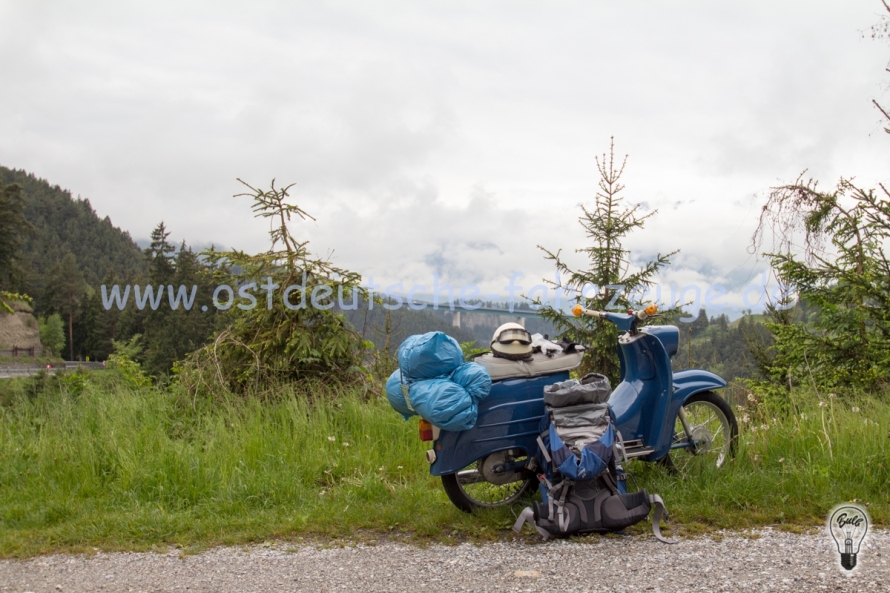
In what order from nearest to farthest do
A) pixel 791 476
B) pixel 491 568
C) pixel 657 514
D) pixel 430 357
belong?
pixel 491 568 < pixel 657 514 < pixel 430 357 < pixel 791 476

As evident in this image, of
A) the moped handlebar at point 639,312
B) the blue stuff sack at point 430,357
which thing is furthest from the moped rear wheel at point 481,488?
the moped handlebar at point 639,312

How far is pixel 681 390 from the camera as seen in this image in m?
4.83

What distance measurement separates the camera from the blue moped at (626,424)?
14.0ft

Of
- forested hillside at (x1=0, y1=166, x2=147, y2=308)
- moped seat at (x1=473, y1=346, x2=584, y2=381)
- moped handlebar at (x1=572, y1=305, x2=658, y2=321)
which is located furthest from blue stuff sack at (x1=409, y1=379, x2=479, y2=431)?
forested hillside at (x1=0, y1=166, x2=147, y2=308)

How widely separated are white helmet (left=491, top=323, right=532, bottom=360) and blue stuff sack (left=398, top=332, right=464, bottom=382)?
12.7 inches

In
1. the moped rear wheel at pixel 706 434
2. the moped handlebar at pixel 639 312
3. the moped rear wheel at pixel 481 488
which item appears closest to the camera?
the moped rear wheel at pixel 481 488

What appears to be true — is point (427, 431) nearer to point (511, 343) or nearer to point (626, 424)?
point (511, 343)

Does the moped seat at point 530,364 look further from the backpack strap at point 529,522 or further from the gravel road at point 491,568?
the gravel road at point 491,568

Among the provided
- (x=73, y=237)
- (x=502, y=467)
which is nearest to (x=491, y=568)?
(x=502, y=467)

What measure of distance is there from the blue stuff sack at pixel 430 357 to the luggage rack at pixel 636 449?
4.40 ft

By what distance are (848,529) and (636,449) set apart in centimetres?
127

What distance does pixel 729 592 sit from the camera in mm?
3143

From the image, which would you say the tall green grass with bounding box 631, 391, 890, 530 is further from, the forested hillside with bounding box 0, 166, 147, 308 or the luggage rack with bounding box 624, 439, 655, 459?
the forested hillside with bounding box 0, 166, 147, 308

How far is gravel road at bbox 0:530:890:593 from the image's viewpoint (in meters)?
3.28
